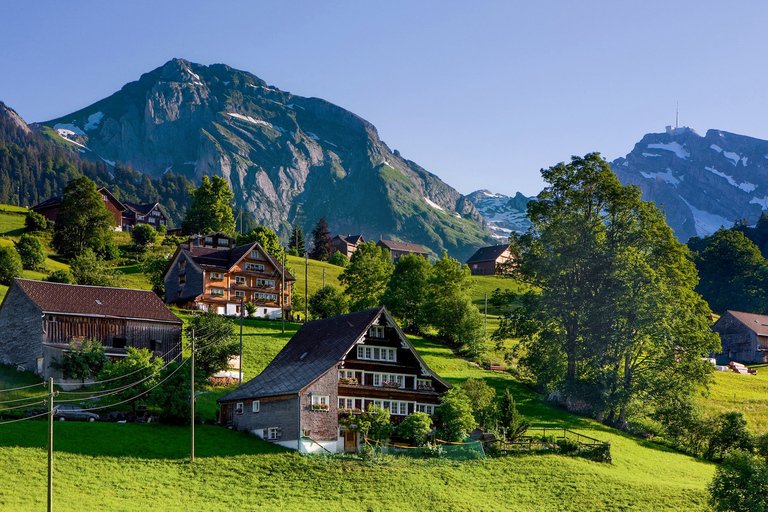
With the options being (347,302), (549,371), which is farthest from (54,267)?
(549,371)

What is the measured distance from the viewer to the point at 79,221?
116m

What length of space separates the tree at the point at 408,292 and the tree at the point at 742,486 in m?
52.2

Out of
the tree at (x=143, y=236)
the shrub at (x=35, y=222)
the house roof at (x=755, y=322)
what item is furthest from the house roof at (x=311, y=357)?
the shrub at (x=35, y=222)

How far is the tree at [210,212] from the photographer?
14688cm

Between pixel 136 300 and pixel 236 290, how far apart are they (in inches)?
1195

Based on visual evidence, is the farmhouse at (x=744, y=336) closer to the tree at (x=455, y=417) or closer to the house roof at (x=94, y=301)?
the tree at (x=455, y=417)

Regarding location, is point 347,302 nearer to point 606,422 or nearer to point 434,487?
point 606,422

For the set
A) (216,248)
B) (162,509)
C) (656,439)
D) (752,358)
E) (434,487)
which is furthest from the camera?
(752,358)

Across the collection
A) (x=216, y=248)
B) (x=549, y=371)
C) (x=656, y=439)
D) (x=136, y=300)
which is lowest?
(x=656, y=439)

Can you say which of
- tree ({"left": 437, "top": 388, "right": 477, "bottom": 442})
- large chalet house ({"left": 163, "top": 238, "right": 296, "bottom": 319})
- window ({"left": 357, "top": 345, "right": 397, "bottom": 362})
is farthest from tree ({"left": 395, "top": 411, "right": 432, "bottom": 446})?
large chalet house ({"left": 163, "top": 238, "right": 296, "bottom": 319})

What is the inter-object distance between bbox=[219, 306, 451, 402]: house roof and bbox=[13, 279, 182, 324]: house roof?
1459 cm

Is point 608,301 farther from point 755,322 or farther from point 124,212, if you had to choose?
point 124,212

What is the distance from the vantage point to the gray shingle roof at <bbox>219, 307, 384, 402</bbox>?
174ft

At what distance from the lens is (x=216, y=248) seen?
344ft
